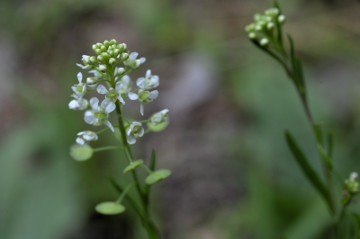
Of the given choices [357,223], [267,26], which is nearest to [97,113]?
[267,26]

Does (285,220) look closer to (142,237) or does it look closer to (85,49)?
(142,237)

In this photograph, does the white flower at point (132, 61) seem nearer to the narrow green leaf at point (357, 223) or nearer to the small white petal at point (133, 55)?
the small white petal at point (133, 55)

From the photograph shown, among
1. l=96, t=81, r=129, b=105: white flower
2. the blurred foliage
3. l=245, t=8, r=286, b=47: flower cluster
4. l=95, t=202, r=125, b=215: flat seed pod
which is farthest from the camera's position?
the blurred foliage

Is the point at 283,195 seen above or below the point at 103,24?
A: below

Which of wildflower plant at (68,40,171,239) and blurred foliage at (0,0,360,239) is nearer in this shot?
wildflower plant at (68,40,171,239)

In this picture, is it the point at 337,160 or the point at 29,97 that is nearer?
the point at 337,160

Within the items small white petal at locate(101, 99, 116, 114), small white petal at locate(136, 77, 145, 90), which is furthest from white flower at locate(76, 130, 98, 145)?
small white petal at locate(136, 77, 145, 90)

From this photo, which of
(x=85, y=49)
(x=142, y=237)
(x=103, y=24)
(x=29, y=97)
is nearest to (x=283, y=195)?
(x=142, y=237)

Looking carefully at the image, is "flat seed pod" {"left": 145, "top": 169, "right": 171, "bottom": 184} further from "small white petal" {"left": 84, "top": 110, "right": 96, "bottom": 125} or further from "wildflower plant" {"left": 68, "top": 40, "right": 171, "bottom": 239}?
"small white petal" {"left": 84, "top": 110, "right": 96, "bottom": 125}
